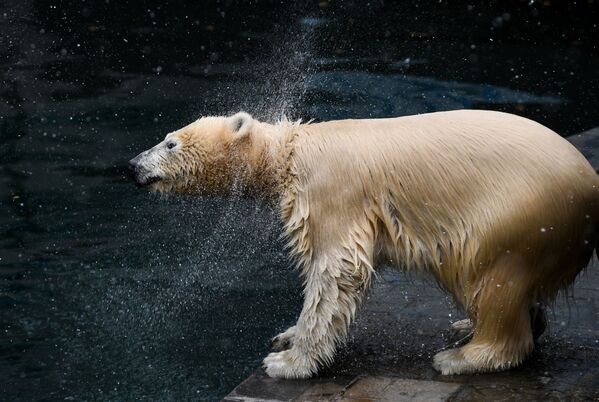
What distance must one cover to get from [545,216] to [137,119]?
6.54 meters

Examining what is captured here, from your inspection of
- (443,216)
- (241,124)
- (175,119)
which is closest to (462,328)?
(443,216)

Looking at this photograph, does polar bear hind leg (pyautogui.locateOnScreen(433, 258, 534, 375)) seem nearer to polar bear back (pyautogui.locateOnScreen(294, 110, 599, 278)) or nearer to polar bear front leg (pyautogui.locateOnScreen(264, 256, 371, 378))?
polar bear back (pyautogui.locateOnScreen(294, 110, 599, 278))

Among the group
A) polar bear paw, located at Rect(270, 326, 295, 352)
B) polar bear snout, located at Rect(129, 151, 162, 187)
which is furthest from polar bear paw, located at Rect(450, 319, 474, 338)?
polar bear snout, located at Rect(129, 151, 162, 187)

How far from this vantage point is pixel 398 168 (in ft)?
14.7

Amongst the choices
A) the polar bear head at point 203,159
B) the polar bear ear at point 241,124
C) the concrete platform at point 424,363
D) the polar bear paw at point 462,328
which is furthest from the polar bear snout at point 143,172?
the polar bear paw at point 462,328

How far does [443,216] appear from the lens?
4406 millimetres

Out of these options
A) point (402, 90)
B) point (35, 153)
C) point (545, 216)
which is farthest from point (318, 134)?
point (402, 90)

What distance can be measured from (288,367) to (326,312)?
0.32m

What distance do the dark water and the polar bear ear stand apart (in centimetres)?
142

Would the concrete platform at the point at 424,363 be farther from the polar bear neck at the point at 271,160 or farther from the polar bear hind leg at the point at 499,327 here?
the polar bear neck at the point at 271,160

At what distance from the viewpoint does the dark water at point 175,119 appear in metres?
5.96

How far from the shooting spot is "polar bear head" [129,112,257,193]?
15.8 ft

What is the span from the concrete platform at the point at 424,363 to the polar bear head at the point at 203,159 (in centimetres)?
95

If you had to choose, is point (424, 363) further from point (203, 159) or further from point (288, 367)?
Result: point (203, 159)
